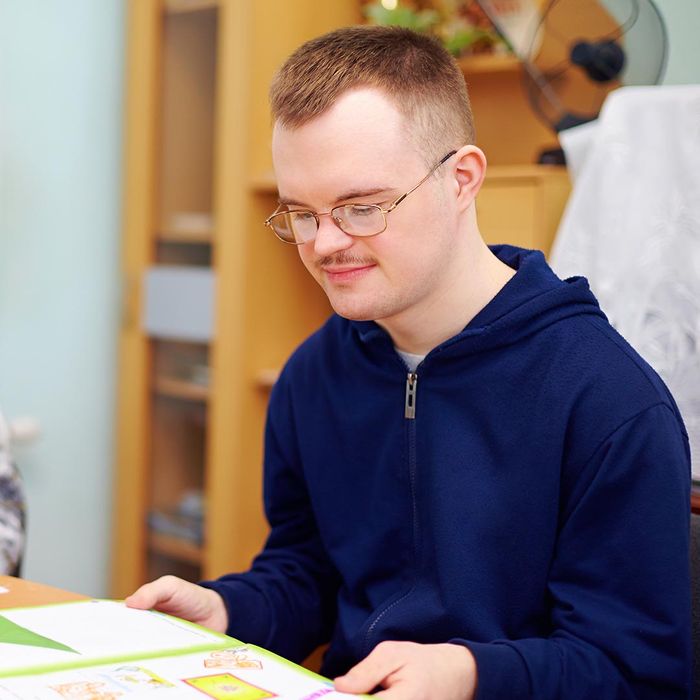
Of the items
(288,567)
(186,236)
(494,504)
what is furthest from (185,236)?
(494,504)

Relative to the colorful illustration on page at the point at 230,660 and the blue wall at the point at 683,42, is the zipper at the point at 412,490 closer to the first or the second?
the colorful illustration on page at the point at 230,660

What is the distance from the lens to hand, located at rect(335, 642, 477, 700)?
0.83 metres

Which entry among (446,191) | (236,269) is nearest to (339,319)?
(446,191)

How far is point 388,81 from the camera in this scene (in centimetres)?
110

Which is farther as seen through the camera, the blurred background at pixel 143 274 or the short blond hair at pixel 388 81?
the blurred background at pixel 143 274

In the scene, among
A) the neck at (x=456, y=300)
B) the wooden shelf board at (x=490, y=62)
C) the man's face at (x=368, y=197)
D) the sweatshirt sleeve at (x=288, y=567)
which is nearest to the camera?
the man's face at (x=368, y=197)

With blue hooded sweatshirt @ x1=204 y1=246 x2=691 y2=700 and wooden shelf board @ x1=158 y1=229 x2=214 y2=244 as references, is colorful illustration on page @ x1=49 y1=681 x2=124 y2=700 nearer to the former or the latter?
blue hooded sweatshirt @ x1=204 y1=246 x2=691 y2=700

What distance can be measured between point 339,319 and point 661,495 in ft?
1.64

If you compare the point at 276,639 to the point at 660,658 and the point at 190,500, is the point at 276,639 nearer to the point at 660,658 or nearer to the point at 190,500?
the point at 660,658

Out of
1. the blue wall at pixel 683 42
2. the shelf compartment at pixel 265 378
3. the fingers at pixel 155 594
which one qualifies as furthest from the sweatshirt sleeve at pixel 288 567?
the shelf compartment at pixel 265 378

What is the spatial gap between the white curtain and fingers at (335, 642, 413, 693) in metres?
0.71

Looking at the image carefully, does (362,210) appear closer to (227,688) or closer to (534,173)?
(227,688)

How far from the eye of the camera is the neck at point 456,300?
3.78 ft

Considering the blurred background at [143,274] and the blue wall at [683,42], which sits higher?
the blue wall at [683,42]
